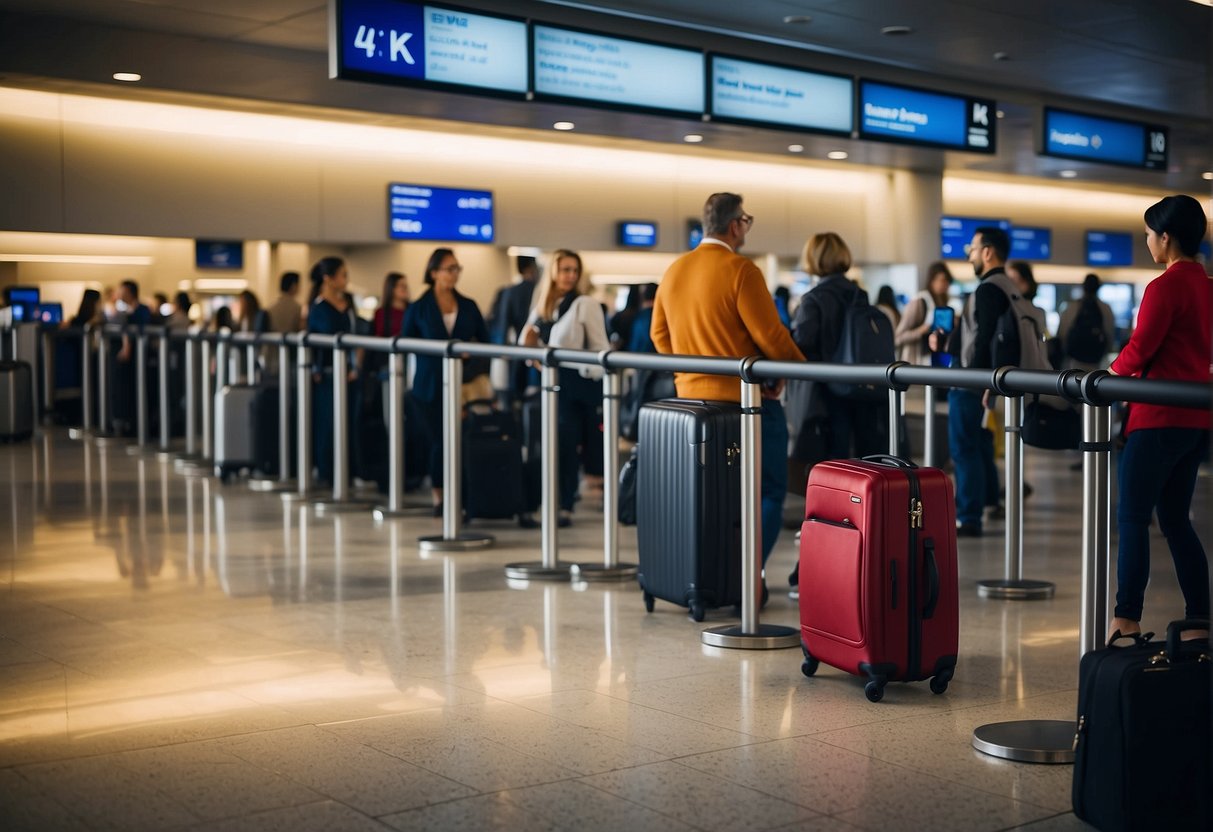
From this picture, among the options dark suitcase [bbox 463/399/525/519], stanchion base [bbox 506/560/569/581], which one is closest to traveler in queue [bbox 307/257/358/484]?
dark suitcase [bbox 463/399/525/519]

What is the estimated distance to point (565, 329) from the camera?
825 cm

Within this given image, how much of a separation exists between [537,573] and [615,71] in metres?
3.40

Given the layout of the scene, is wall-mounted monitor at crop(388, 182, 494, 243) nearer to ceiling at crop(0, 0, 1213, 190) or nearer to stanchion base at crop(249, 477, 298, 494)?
ceiling at crop(0, 0, 1213, 190)

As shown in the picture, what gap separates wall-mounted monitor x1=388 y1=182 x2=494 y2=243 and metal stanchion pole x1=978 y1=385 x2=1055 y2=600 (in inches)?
363

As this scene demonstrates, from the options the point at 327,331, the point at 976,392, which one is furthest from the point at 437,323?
the point at 976,392

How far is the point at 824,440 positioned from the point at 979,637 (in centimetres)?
185

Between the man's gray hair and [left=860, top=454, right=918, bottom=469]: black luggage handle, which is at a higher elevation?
the man's gray hair

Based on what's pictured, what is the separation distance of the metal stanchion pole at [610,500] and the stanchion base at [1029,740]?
8.85 feet

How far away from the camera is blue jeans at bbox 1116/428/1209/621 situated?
4.77 meters

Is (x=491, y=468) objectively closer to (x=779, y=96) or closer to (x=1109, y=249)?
(x=779, y=96)

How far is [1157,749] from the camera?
10.3 feet

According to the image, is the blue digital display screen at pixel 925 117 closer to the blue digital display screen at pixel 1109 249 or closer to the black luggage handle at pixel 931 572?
the black luggage handle at pixel 931 572

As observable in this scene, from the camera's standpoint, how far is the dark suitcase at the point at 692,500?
17.7ft

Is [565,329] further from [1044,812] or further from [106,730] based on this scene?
[1044,812]
